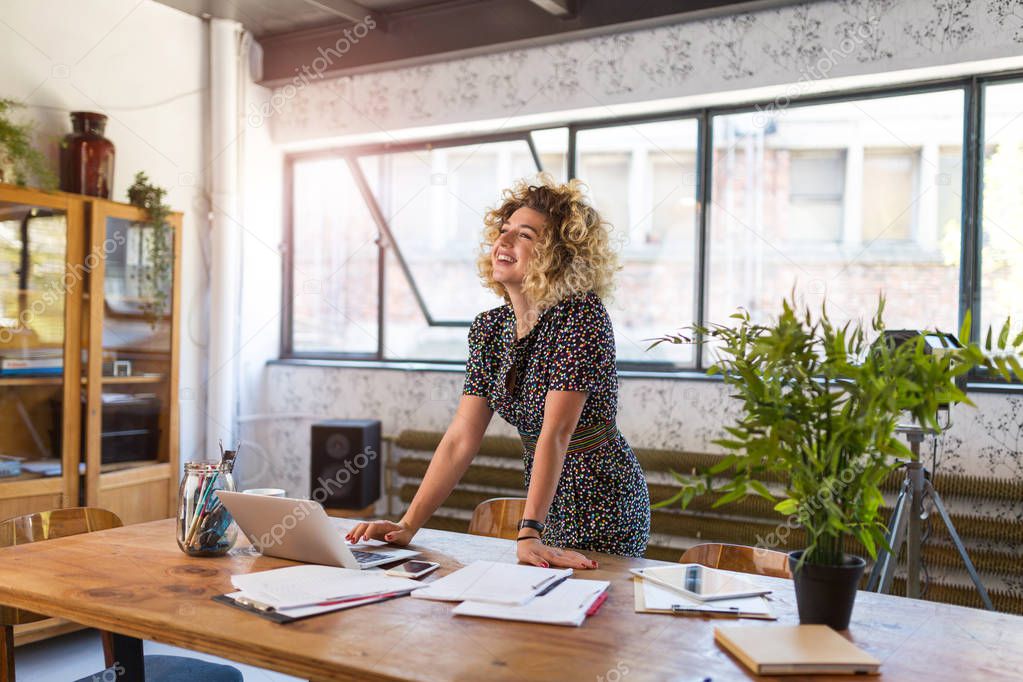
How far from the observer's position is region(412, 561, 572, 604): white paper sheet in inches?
59.1

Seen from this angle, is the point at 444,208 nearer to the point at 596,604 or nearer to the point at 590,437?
the point at 590,437

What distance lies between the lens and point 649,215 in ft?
13.8

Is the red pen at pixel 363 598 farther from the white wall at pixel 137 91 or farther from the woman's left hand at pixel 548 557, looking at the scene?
the white wall at pixel 137 91

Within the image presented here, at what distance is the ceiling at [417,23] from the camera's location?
381 cm

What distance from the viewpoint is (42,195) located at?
3445 millimetres

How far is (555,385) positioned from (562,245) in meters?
0.38

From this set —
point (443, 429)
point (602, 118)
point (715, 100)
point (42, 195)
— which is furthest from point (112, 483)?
point (715, 100)

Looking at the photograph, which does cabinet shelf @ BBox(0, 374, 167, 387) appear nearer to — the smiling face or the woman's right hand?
the woman's right hand

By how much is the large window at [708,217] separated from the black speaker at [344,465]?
745 millimetres

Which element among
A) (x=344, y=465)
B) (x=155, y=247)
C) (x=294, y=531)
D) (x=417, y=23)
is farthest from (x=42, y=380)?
(x=417, y=23)

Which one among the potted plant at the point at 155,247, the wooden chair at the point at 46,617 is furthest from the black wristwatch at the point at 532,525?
the potted plant at the point at 155,247

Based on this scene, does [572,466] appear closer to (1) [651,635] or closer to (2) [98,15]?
(1) [651,635]

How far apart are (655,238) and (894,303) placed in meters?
1.12

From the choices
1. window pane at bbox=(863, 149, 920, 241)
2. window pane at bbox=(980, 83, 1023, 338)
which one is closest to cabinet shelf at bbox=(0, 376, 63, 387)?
window pane at bbox=(863, 149, 920, 241)
